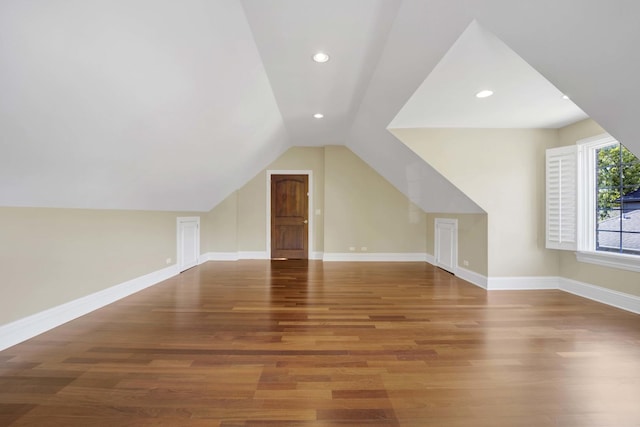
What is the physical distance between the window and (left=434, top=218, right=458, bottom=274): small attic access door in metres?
1.29

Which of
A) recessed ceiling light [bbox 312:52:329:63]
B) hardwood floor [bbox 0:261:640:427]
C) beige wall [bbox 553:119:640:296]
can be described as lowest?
hardwood floor [bbox 0:261:640:427]

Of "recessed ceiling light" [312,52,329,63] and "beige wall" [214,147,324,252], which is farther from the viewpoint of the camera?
"beige wall" [214,147,324,252]

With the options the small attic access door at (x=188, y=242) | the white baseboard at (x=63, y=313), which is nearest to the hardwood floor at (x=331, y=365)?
the white baseboard at (x=63, y=313)

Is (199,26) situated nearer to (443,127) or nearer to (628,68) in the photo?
(628,68)

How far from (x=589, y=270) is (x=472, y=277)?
51.7 inches

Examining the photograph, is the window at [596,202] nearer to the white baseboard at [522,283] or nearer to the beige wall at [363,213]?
the white baseboard at [522,283]

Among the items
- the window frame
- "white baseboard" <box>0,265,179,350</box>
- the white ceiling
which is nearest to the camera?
the white ceiling

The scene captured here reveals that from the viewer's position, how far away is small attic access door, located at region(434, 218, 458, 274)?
15.3 feet

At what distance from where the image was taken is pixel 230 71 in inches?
96.7

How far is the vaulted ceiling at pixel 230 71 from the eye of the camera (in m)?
1.38

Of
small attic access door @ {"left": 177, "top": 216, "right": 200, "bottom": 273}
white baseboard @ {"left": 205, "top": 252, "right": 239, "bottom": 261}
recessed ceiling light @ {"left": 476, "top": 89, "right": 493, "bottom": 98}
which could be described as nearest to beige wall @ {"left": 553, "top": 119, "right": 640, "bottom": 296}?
recessed ceiling light @ {"left": 476, "top": 89, "right": 493, "bottom": 98}

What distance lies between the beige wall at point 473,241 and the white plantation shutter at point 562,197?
30.8 inches

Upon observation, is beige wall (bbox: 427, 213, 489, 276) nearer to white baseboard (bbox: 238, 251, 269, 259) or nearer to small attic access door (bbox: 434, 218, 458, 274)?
small attic access door (bbox: 434, 218, 458, 274)

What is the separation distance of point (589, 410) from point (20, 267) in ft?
13.5
